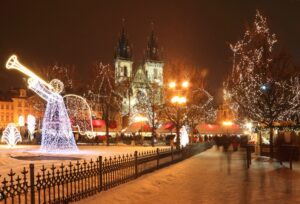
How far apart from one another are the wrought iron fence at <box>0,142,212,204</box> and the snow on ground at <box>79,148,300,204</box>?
34cm

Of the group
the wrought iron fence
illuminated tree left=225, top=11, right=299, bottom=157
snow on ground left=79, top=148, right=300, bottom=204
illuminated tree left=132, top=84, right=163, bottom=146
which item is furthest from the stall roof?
snow on ground left=79, top=148, right=300, bottom=204

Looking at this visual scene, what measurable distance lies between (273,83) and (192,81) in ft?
74.0

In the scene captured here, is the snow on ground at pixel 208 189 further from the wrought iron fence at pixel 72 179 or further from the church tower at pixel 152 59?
the church tower at pixel 152 59

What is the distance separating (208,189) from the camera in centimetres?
1425

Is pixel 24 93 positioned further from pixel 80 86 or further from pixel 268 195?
pixel 268 195

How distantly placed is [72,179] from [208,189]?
185 inches

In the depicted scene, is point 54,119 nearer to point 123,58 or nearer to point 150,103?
point 150,103

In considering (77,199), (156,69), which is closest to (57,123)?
(77,199)

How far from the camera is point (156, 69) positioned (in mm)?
124000

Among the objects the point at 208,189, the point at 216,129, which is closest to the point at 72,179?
the point at 208,189

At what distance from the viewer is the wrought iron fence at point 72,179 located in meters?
9.39

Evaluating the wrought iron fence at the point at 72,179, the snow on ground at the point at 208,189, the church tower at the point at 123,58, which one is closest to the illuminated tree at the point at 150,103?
the wrought iron fence at the point at 72,179

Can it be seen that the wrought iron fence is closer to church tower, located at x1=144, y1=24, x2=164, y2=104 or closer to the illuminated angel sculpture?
the illuminated angel sculpture

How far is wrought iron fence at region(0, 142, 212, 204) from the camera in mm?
9391
